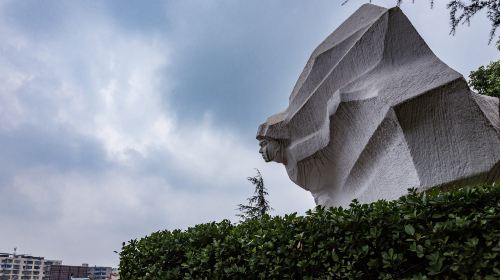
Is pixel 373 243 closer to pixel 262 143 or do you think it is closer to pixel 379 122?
pixel 379 122

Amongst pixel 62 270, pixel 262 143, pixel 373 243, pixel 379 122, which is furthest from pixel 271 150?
pixel 62 270

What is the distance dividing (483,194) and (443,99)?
4.93 feet

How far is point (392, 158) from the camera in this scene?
4.26 m

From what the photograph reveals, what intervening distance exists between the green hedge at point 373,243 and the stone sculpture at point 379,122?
3.62 feet

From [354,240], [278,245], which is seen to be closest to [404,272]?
[354,240]

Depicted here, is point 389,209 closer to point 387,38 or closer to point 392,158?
point 392,158

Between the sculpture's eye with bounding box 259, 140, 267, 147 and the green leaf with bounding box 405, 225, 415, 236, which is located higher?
the sculpture's eye with bounding box 259, 140, 267, 147

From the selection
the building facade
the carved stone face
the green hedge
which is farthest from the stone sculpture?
the building facade

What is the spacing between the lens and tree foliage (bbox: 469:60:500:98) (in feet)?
47.8

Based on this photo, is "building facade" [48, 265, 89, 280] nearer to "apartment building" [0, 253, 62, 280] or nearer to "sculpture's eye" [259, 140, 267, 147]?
"apartment building" [0, 253, 62, 280]

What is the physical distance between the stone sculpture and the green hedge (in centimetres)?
110

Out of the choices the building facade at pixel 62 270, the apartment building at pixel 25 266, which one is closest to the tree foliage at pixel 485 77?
the building facade at pixel 62 270

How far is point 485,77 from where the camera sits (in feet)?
50.2

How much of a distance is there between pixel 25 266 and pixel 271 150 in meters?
70.6
